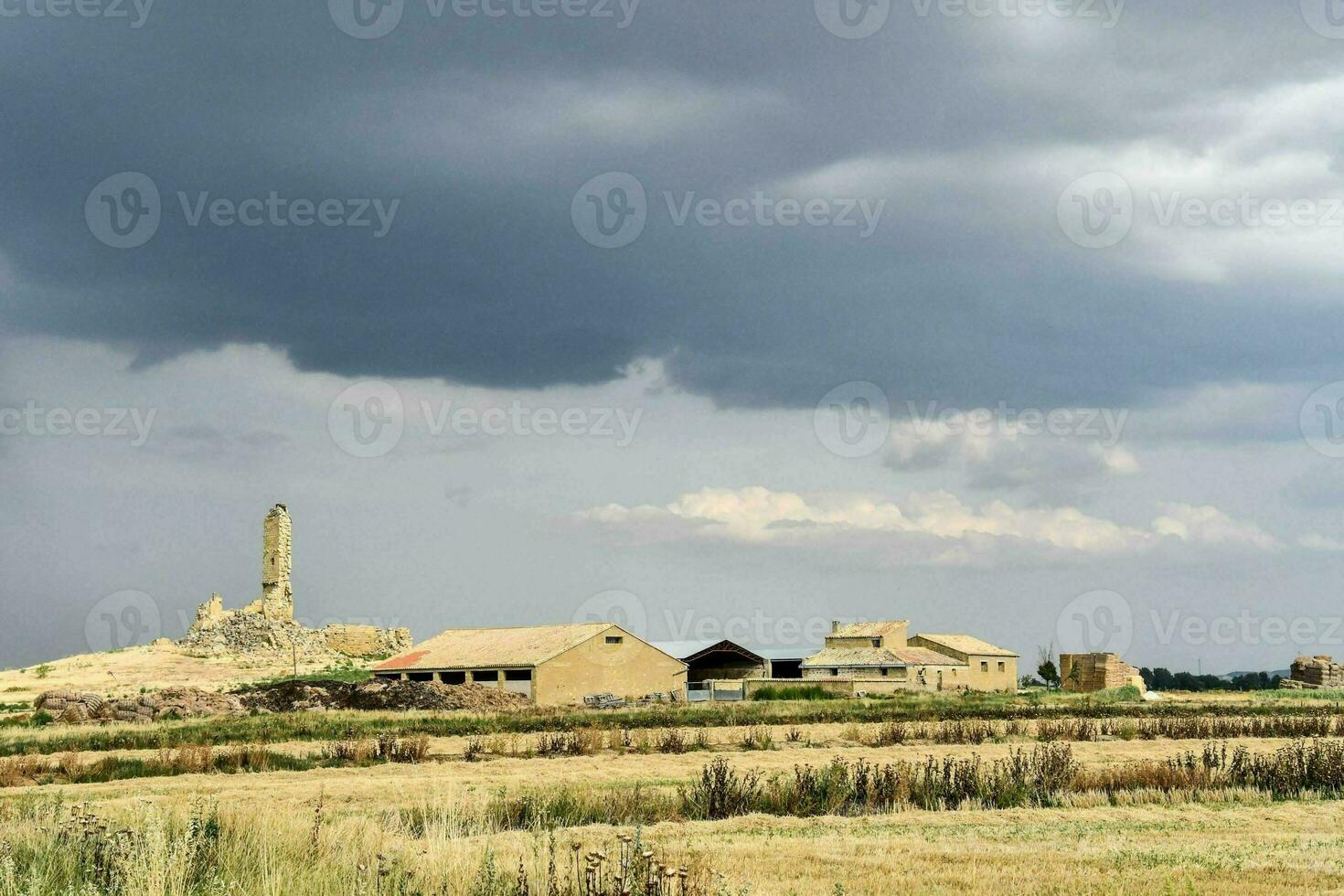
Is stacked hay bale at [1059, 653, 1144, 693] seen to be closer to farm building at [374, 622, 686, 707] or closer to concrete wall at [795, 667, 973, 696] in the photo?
concrete wall at [795, 667, 973, 696]

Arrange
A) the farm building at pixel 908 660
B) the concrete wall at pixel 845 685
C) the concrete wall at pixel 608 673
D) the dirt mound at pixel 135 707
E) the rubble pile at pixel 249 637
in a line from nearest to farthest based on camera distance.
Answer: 1. the dirt mound at pixel 135 707
2. the concrete wall at pixel 608 673
3. the concrete wall at pixel 845 685
4. the farm building at pixel 908 660
5. the rubble pile at pixel 249 637

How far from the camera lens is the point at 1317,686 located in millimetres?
76875

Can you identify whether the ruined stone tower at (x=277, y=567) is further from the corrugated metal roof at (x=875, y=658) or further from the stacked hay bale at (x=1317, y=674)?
the stacked hay bale at (x=1317, y=674)

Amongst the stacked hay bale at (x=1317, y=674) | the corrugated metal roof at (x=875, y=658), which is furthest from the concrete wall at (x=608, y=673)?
the stacked hay bale at (x=1317, y=674)

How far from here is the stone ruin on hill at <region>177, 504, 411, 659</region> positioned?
263 ft

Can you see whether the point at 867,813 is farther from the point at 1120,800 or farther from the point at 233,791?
the point at 233,791

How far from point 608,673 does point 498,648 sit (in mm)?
6869

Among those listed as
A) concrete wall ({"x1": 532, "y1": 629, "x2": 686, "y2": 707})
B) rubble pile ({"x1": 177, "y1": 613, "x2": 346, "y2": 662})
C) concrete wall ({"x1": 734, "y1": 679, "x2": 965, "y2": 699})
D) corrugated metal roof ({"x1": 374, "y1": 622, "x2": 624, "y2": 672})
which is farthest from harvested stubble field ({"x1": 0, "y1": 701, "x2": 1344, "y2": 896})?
rubble pile ({"x1": 177, "y1": 613, "x2": 346, "y2": 662})

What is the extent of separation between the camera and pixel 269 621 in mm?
82312

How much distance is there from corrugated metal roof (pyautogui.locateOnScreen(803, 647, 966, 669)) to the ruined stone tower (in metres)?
36.0

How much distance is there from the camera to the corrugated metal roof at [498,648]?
213ft

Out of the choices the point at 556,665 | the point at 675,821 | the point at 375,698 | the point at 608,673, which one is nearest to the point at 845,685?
the point at 608,673

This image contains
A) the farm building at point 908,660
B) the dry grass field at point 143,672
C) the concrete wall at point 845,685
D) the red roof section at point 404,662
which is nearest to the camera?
the dry grass field at point 143,672

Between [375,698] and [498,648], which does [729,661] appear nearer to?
[498,648]
